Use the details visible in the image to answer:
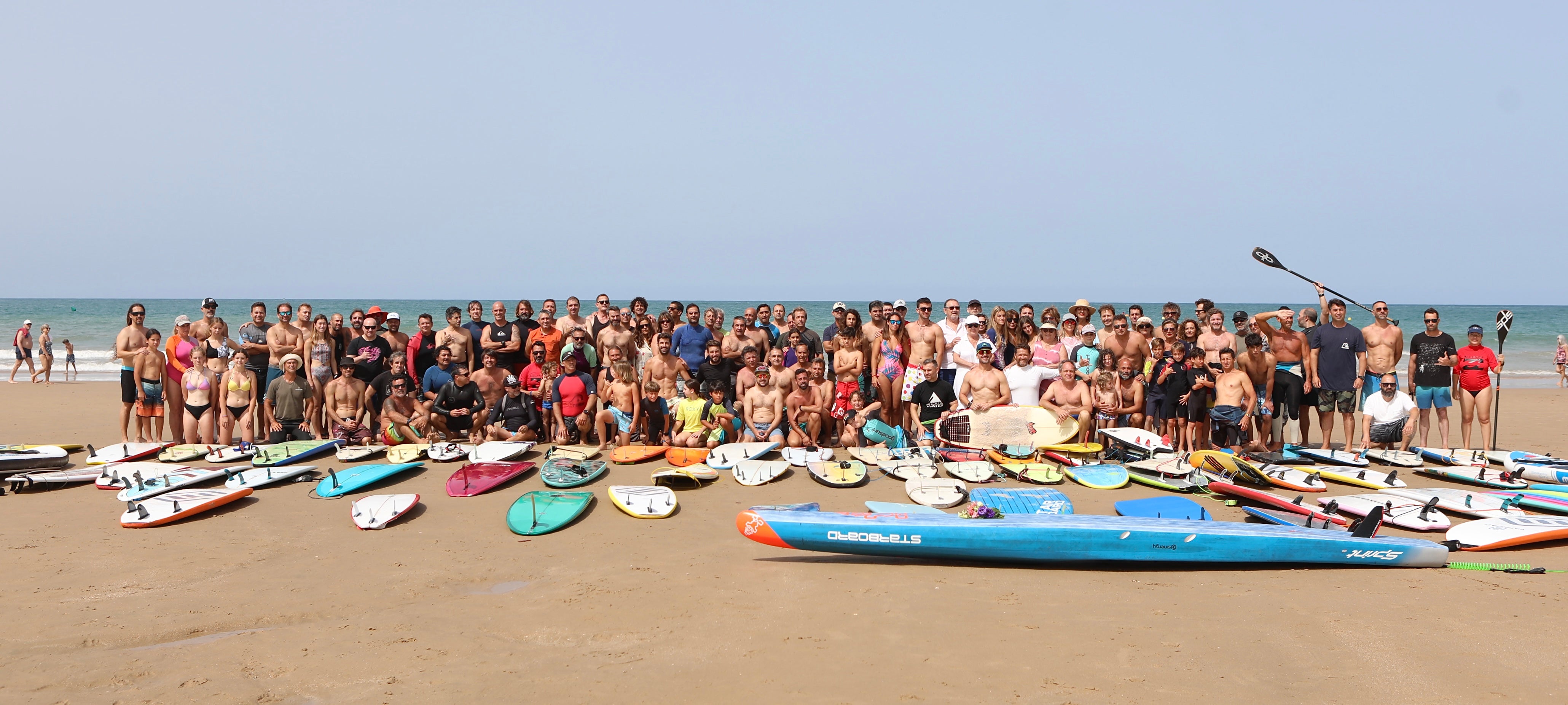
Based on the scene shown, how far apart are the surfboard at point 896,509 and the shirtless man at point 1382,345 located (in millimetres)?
5431

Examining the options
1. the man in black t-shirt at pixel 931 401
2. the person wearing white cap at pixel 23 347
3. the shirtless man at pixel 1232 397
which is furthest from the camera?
the person wearing white cap at pixel 23 347

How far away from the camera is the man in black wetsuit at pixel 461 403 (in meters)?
9.71

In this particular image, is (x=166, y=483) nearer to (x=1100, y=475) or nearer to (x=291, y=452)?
(x=291, y=452)

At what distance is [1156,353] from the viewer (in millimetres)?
9258

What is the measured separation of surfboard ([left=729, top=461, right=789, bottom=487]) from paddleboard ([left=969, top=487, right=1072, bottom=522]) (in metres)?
1.79

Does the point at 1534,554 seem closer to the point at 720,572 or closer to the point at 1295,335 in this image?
the point at 1295,335

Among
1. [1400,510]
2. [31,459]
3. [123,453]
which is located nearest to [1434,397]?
[1400,510]

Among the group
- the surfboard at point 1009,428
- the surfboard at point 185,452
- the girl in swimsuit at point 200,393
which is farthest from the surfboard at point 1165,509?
the girl in swimsuit at point 200,393

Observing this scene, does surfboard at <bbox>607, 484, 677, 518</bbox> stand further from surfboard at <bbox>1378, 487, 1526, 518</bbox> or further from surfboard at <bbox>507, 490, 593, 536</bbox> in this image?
surfboard at <bbox>1378, 487, 1526, 518</bbox>

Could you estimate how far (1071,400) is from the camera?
9.51 meters

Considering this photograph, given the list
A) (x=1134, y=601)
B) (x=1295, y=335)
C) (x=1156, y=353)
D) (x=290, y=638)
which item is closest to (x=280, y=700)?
(x=290, y=638)

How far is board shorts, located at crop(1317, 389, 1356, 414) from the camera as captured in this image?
922cm

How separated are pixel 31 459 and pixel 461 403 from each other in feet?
12.6

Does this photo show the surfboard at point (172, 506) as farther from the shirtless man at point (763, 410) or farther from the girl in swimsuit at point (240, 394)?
the shirtless man at point (763, 410)
